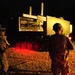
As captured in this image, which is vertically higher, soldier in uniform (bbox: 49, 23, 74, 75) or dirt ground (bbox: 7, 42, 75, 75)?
soldier in uniform (bbox: 49, 23, 74, 75)

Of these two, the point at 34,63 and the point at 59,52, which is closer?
the point at 59,52

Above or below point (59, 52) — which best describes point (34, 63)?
below

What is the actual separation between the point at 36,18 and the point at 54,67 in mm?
19040

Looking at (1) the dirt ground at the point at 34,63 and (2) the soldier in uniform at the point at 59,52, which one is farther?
(1) the dirt ground at the point at 34,63

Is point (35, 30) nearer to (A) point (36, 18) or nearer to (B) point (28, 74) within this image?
(A) point (36, 18)

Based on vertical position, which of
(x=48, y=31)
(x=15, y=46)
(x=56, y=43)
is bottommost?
(x=15, y=46)

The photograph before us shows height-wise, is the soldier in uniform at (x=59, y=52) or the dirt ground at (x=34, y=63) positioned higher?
the soldier in uniform at (x=59, y=52)

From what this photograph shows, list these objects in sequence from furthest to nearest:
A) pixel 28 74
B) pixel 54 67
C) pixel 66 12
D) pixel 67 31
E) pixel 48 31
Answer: pixel 66 12 < pixel 67 31 < pixel 48 31 < pixel 28 74 < pixel 54 67

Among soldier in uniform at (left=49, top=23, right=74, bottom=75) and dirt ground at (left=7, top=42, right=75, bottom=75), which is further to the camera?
dirt ground at (left=7, top=42, right=75, bottom=75)

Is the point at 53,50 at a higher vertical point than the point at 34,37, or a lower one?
higher

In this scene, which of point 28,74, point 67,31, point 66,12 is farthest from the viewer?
point 66,12

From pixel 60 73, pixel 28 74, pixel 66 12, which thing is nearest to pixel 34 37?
pixel 28 74

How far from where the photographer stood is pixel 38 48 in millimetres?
22094

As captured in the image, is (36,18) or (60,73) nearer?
(60,73)
